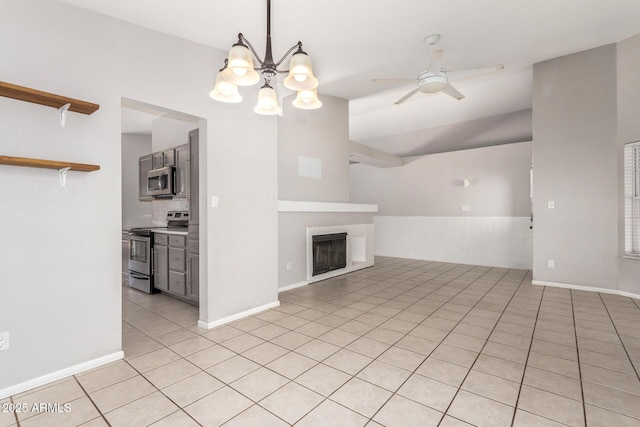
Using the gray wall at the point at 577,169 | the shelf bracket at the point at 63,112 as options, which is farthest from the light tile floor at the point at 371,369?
the shelf bracket at the point at 63,112

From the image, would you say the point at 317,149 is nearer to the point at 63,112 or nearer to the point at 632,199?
the point at 63,112

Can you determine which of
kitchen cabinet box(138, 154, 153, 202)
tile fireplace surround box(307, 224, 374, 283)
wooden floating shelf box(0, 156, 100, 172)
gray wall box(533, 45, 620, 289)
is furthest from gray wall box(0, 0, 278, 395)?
gray wall box(533, 45, 620, 289)

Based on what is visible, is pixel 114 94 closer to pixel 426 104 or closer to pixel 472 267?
pixel 426 104

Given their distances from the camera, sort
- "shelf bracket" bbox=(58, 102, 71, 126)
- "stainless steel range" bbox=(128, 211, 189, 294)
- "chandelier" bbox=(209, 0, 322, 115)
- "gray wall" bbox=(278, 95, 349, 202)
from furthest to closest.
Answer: "gray wall" bbox=(278, 95, 349, 202) < "stainless steel range" bbox=(128, 211, 189, 294) < "shelf bracket" bbox=(58, 102, 71, 126) < "chandelier" bbox=(209, 0, 322, 115)

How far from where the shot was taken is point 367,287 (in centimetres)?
463

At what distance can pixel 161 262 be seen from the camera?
163 inches

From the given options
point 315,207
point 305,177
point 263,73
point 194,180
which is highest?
point 263,73

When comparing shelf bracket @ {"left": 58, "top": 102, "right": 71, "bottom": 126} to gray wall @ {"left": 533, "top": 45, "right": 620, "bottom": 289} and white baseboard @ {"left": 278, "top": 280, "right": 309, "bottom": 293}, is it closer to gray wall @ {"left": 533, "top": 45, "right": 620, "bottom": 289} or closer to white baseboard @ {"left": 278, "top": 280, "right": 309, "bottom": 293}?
white baseboard @ {"left": 278, "top": 280, "right": 309, "bottom": 293}

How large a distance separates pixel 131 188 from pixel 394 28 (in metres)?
6.04

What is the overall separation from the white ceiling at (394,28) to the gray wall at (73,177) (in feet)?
0.95

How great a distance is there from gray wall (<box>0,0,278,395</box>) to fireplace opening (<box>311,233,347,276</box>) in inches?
83.5

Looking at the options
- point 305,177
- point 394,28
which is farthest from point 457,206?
point 394,28

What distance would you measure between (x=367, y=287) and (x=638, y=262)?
3538mm

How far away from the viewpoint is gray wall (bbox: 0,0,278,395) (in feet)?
6.63
